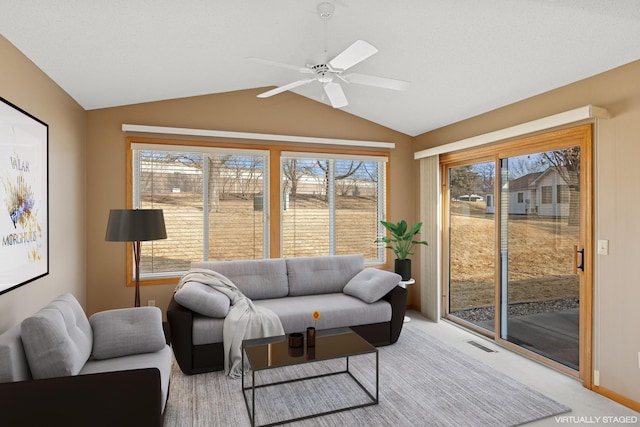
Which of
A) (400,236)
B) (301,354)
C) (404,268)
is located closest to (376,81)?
(301,354)

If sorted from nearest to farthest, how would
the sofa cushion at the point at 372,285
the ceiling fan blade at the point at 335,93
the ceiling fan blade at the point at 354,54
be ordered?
the ceiling fan blade at the point at 354,54, the ceiling fan blade at the point at 335,93, the sofa cushion at the point at 372,285

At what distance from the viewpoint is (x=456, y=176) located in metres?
4.83

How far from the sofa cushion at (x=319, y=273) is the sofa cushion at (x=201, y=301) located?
1.09 m

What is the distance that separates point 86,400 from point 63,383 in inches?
5.4

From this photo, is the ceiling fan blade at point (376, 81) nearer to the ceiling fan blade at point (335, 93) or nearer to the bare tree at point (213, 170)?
the ceiling fan blade at point (335, 93)

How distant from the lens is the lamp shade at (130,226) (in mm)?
3289

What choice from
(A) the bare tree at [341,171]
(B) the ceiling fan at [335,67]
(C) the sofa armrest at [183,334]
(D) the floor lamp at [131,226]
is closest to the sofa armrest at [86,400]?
(C) the sofa armrest at [183,334]

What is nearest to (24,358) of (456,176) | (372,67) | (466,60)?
(372,67)

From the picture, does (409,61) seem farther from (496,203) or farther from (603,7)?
(496,203)

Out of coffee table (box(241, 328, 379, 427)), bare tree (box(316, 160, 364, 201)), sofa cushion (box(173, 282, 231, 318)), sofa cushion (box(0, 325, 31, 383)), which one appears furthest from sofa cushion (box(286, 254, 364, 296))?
sofa cushion (box(0, 325, 31, 383))

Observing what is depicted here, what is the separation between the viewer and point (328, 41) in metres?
3.19

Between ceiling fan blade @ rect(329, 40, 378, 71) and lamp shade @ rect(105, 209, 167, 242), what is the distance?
2079 mm

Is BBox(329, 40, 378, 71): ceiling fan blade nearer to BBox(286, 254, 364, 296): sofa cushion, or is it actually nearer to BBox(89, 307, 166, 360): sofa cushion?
BBox(89, 307, 166, 360): sofa cushion

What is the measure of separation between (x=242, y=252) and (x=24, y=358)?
2.77 metres
